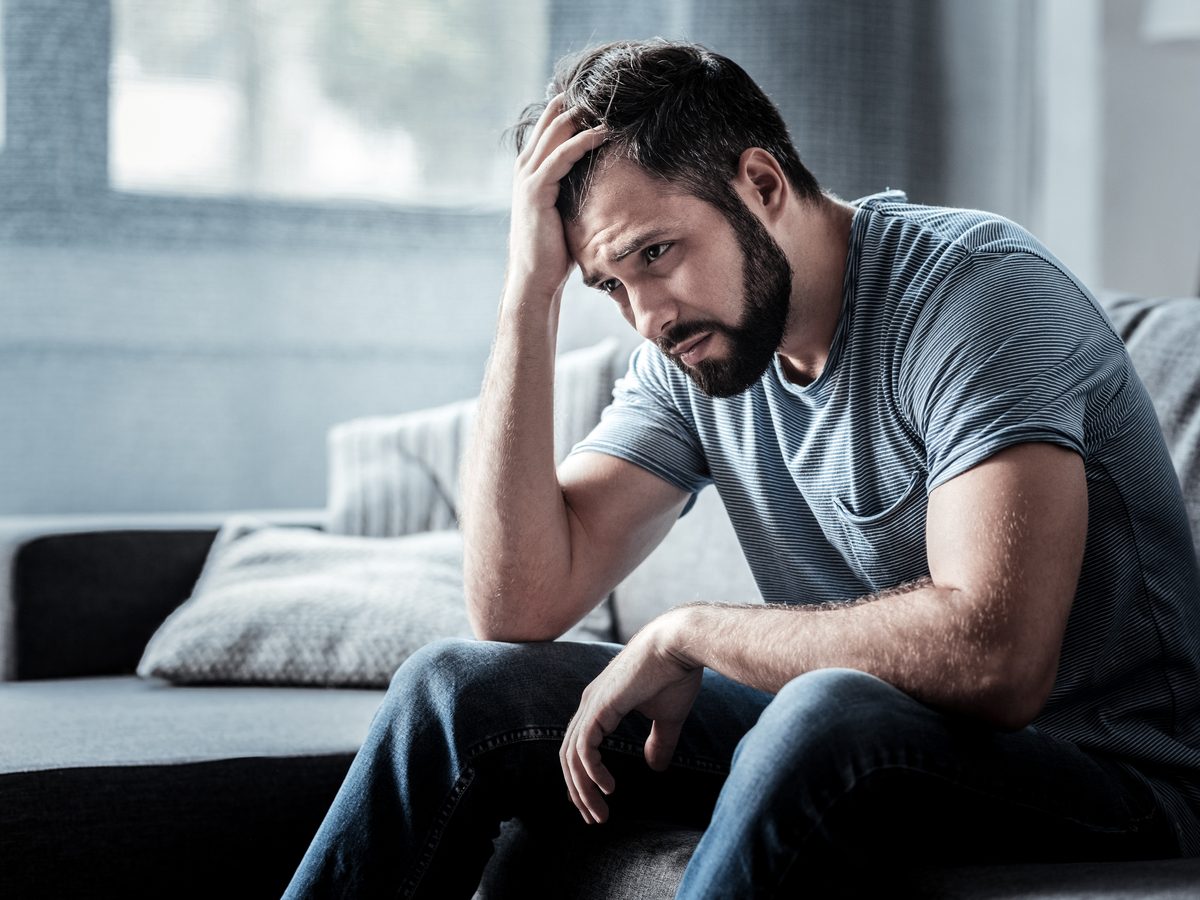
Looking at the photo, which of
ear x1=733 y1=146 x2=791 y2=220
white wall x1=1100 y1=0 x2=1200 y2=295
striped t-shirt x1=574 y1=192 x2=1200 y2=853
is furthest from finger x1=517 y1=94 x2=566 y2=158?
white wall x1=1100 y1=0 x2=1200 y2=295

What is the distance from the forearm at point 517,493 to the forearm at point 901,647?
11.2 inches

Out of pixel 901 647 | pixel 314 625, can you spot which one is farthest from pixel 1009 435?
pixel 314 625

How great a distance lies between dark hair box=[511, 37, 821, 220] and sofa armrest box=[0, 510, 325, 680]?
1.05 m

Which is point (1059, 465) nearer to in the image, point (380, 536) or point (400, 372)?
point (380, 536)

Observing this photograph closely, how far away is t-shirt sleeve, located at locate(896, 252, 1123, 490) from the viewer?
97 cm

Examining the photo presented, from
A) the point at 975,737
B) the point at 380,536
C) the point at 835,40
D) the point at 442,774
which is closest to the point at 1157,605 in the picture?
the point at 975,737

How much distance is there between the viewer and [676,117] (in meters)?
1.22

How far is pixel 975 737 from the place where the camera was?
93cm

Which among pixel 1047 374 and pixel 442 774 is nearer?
pixel 1047 374

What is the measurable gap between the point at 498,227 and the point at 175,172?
626 mm

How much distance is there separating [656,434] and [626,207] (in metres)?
0.28

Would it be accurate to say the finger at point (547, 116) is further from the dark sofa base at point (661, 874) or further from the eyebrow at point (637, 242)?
the dark sofa base at point (661, 874)

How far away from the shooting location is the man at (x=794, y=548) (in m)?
0.92

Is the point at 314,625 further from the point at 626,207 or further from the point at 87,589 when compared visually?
the point at 626,207
